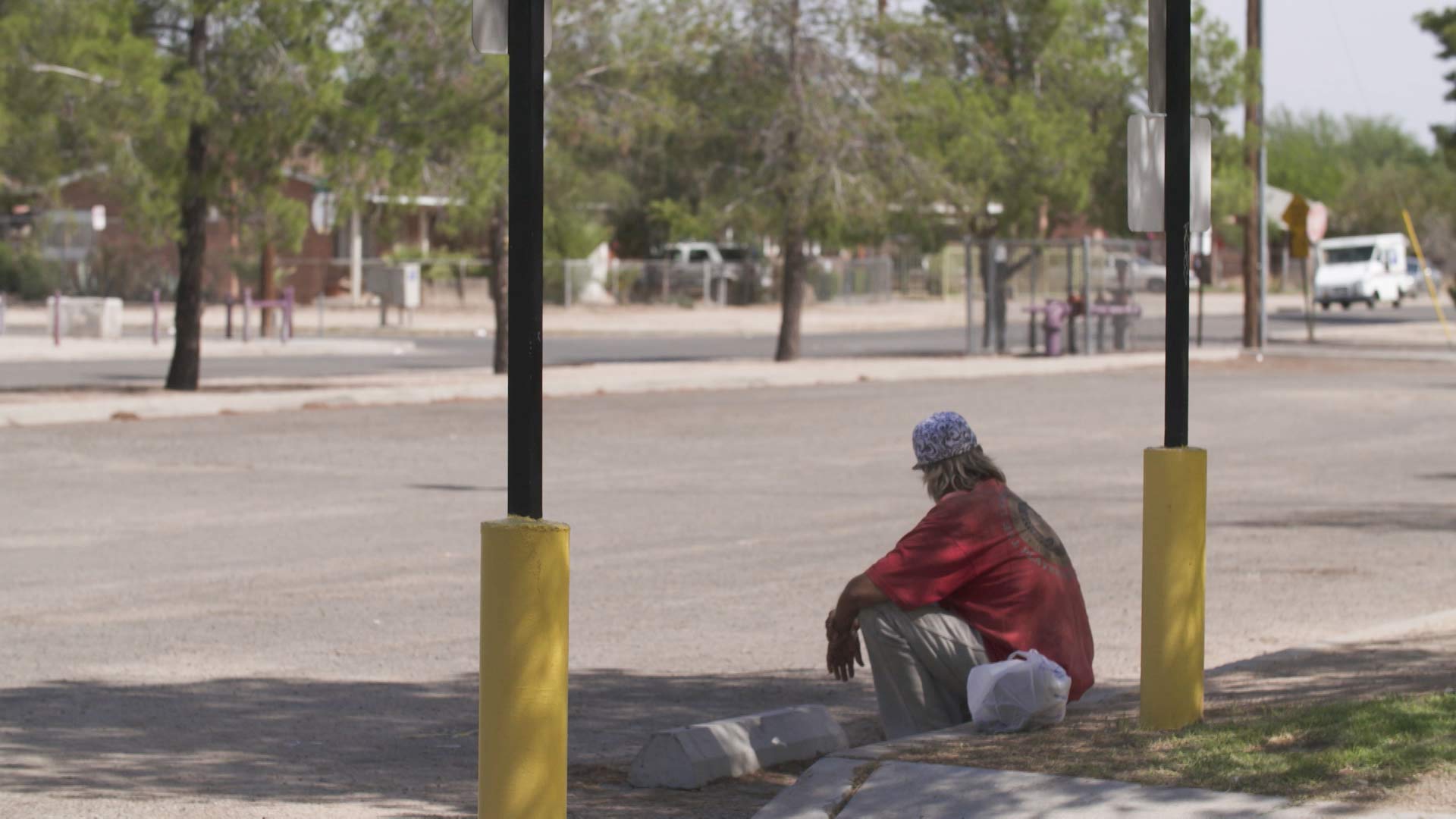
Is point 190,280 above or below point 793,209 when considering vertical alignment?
below

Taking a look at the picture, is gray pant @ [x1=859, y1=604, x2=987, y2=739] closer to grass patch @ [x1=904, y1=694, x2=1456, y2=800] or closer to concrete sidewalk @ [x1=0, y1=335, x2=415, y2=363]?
grass patch @ [x1=904, y1=694, x2=1456, y2=800]

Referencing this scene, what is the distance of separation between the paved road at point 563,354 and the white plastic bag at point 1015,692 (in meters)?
21.2

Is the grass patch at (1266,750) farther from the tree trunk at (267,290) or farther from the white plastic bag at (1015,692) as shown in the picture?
the tree trunk at (267,290)

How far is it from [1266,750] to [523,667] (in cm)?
241

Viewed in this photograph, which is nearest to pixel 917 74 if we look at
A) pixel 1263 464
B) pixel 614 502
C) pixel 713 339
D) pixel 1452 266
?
pixel 713 339

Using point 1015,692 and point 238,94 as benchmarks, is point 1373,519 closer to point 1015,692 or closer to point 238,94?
point 1015,692

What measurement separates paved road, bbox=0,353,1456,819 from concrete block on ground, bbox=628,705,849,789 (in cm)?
40

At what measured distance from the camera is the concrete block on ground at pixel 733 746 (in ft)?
20.1

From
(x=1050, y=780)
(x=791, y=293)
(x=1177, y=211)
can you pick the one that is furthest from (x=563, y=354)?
(x=1050, y=780)

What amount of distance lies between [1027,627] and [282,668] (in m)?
3.41

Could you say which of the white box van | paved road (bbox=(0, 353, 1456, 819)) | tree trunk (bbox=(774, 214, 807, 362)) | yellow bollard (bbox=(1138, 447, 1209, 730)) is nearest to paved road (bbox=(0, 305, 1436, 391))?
tree trunk (bbox=(774, 214, 807, 362))

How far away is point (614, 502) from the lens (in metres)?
14.0

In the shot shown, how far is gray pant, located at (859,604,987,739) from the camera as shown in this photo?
6312 millimetres

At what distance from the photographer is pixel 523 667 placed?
181 inches
